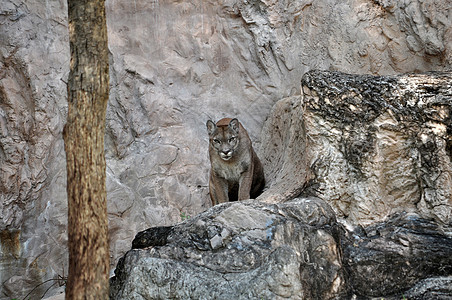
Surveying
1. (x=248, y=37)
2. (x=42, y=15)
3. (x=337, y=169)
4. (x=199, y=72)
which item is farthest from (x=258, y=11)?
(x=337, y=169)

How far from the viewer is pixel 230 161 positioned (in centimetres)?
740

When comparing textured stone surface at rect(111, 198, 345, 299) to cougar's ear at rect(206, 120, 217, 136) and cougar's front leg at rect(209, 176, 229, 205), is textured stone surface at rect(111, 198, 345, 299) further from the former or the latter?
cougar's ear at rect(206, 120, 217, 136)

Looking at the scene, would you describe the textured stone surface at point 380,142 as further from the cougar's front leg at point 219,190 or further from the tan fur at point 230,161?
the cougar's front leg at point 219,190

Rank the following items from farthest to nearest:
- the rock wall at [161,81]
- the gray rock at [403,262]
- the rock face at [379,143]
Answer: the rock wall at [161,81] → the rock face at [379,143] → the gray rock at [403,262]

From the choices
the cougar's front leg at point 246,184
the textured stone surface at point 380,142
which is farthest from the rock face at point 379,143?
the cougar's front leg at point 246,184

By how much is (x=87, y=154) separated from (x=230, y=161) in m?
3.57

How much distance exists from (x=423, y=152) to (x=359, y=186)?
70cm

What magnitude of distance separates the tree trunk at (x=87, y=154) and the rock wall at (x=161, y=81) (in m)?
3.75

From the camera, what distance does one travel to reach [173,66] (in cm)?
838

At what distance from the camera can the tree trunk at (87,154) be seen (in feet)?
12.9

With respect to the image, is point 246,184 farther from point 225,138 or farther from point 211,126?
point 211,126

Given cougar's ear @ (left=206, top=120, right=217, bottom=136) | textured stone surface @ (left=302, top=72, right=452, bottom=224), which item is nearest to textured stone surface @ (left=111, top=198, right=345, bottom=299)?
textured stone surface @ (left=302, top=72, right=452, bottom=224)

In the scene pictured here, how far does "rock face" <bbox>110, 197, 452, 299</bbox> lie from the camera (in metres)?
4.47

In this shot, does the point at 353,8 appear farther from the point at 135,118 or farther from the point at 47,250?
the point at 47,250
